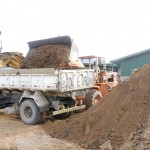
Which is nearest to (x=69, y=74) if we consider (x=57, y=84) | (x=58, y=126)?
(x=57, y=84)

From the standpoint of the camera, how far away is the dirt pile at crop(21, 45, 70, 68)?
42.7ft

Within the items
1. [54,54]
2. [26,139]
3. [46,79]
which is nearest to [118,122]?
[26,139]

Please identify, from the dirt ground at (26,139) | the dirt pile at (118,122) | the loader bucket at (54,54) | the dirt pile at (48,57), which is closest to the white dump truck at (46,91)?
the loader bucket at (54,54)

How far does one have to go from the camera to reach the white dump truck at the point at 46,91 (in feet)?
36.9

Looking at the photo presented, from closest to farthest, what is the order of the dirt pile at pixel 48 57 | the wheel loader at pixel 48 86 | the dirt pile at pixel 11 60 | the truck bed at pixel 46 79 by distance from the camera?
the truck bed at pixel 46 79 < the wheel loader at pixel 48 86 < the dirt pile at pixel 48 57 < the dirt pile at pixel 11 60

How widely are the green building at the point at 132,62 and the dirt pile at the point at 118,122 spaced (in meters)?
14.9

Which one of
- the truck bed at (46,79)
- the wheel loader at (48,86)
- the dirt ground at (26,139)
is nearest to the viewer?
the dirt ground at (26,139)

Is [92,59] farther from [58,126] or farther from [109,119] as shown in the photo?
Result: [109,119]

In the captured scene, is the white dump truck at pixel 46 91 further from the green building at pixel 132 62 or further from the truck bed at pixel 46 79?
the green building at pixel 132 62

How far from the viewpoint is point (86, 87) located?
12578 millimetres

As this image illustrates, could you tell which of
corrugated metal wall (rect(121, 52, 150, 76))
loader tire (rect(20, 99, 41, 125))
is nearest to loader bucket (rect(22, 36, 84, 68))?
loader tire (rect(20, 99, 41, 125))

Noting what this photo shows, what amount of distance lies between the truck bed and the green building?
12.8 m

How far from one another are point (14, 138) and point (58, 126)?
4.88 ft

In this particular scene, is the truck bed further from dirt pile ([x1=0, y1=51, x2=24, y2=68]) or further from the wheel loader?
dirt pile ([x1=0, y1=51, x2=24, y2=68])
